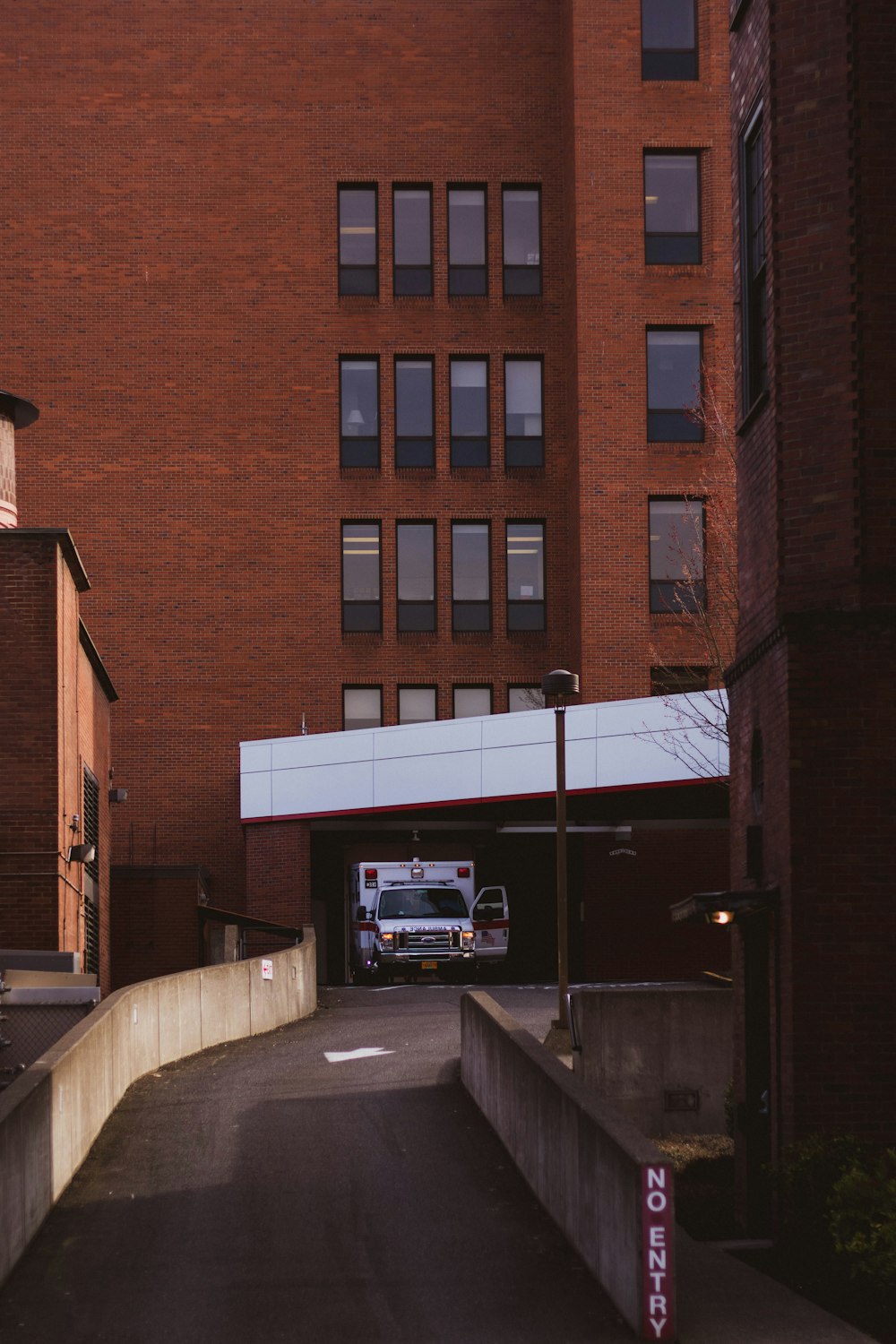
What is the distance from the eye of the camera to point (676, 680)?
43906 millimetres

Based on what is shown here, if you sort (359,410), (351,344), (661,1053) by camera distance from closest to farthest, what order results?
1. (661,1053)
2. (351,344)
3. (359,410)

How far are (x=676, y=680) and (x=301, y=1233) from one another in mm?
31814

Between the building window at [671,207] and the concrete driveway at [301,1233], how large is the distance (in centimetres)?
2937

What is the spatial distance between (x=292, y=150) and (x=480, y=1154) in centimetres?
3624

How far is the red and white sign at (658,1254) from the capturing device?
9.59 meters

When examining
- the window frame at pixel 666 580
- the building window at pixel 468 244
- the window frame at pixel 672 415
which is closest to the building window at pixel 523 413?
the building window at pixel 468 244

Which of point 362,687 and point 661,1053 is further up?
point 362,687

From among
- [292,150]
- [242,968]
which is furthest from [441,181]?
[242,968]

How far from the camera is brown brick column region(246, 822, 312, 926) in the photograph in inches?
1654

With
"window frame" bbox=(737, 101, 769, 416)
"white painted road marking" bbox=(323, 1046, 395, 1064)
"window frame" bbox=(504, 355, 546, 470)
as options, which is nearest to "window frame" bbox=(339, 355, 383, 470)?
"window frame" bbox=(504, 355, 546, 470)

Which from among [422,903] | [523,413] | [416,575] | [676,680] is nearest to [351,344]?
[523,413]

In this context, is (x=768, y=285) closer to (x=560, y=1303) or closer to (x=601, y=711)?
(x=560, y=1303)

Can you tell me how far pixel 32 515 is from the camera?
151ft

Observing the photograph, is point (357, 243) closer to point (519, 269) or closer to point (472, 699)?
point (519, 269)
